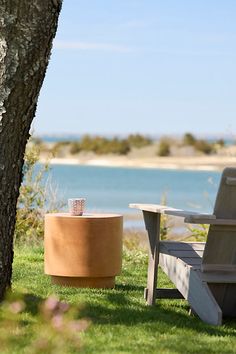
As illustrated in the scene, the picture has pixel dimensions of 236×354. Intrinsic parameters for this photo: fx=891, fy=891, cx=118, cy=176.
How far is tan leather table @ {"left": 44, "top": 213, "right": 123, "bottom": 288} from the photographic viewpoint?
21.6 feet

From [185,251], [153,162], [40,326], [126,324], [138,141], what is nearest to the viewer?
[40,326]

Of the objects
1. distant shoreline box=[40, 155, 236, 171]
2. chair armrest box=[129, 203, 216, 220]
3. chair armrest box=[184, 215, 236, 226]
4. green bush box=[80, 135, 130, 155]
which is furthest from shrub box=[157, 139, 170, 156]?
chair armrest box=[184, 215, 236, 226]

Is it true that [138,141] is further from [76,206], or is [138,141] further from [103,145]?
[76,206]

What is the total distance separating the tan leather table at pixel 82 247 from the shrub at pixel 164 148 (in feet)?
129

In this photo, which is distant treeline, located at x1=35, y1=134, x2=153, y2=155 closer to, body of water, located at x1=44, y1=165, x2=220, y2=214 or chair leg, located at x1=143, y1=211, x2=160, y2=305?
body of water, located at x1=44, y1=165, x2=220, y2=214

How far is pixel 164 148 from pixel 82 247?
4033 cm

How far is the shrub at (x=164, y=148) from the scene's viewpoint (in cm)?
4606

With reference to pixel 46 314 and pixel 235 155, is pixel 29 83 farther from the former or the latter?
pixel 235 155

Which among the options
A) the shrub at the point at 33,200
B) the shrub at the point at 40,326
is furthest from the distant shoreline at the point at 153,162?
the shrub at the point at 40,326

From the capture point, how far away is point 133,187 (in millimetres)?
34312

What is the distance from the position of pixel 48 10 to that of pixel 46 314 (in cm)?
190

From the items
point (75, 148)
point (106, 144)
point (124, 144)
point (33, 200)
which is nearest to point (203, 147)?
point (124, 144)

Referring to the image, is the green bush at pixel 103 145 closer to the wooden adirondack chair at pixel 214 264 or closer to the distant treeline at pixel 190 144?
the distant treeline at pixel 190 144

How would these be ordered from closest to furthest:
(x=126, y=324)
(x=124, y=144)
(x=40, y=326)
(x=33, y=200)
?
(x=40, y=326)
(x=126, y=324)
(x=33, y=200)
(x=124, y=144)
